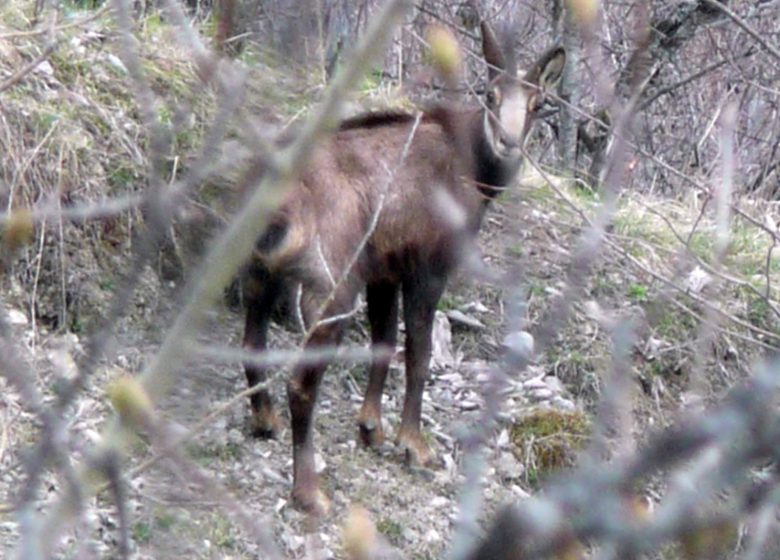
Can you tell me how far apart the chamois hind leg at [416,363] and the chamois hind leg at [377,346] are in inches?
3.7

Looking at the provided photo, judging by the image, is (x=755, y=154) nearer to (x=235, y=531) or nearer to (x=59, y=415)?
(x=235, y=531)

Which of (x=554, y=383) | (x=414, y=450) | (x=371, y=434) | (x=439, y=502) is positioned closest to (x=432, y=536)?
(x=439, y=502)

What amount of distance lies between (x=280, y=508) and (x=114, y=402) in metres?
4.13

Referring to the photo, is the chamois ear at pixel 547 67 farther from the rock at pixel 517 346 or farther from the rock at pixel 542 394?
the rock at pixel 517 346

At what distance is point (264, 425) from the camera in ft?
19.3

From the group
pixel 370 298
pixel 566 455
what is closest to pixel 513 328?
pixel 370 298

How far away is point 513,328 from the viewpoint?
150cm

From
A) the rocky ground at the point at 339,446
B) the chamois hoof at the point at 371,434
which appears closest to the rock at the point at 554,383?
the rocky ground at the point at 339,446

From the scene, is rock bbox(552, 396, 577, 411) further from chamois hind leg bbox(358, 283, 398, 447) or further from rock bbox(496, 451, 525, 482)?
chamois hind leg bbox(358, 283, 398, 447)

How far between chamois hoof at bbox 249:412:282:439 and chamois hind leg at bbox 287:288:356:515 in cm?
43

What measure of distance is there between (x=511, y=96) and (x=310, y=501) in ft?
5.36

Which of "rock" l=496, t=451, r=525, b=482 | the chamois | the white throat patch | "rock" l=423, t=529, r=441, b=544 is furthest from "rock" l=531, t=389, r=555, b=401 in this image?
the white throat patch

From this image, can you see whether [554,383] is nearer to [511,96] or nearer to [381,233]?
[381,233]

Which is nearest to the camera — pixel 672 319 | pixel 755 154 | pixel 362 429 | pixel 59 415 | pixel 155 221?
pixel 155 221
